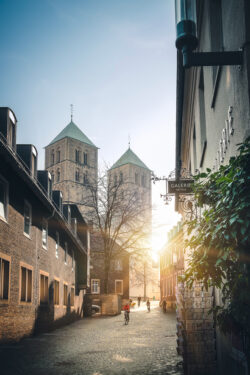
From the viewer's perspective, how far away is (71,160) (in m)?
101

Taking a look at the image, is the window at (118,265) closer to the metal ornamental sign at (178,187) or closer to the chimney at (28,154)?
the chimney at (28,154)

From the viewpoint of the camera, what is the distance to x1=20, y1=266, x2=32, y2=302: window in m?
15.9

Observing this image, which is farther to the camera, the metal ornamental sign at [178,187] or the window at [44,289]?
the window at [44,289]

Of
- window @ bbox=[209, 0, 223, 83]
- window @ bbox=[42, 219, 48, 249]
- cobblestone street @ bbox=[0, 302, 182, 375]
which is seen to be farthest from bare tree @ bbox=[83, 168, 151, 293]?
window @ bbox=[209, 0, 223, 83]

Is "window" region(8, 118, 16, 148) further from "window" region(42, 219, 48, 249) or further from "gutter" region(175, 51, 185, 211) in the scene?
"window" region(42, 219, 48, 249)

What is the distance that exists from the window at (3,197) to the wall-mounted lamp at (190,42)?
9.11 metres

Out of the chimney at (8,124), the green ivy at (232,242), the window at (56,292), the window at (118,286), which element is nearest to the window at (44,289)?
the window at (56,292)

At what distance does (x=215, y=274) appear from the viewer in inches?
183

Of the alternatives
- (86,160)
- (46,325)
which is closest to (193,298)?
(46,325)

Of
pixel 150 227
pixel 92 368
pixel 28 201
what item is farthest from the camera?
pixel 150 227

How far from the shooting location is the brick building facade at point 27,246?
13.5 metres

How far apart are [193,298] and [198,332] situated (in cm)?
62

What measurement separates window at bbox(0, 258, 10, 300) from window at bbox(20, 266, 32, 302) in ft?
6.13

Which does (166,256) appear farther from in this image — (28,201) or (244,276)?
(244,276)
